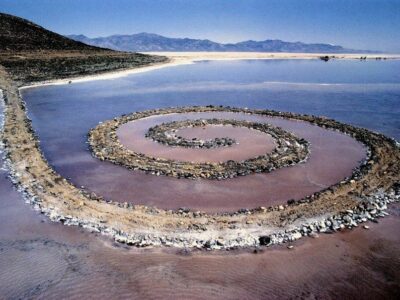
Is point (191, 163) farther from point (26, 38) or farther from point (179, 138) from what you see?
point (26, 38)

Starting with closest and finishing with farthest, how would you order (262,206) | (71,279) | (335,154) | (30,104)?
(71,279)
(262,206)
(335,154)
(30,104)

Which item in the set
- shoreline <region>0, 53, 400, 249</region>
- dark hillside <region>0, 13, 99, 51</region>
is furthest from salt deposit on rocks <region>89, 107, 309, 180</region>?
dark hillside <region>0, 13, 99, 51</region>

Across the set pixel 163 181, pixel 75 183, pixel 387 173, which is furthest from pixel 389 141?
pixel 75 183

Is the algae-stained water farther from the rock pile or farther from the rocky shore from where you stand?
the rock pile

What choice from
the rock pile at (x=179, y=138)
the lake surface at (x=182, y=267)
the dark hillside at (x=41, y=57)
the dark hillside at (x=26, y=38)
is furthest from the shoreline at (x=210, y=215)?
the dark hillside at (x=26, y=38)

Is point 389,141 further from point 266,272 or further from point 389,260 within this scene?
point 266,272

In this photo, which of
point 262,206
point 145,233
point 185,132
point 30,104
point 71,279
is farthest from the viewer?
point 30,104

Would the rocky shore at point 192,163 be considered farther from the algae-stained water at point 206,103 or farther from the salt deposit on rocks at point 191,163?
the algae-stained water at point 206,103
